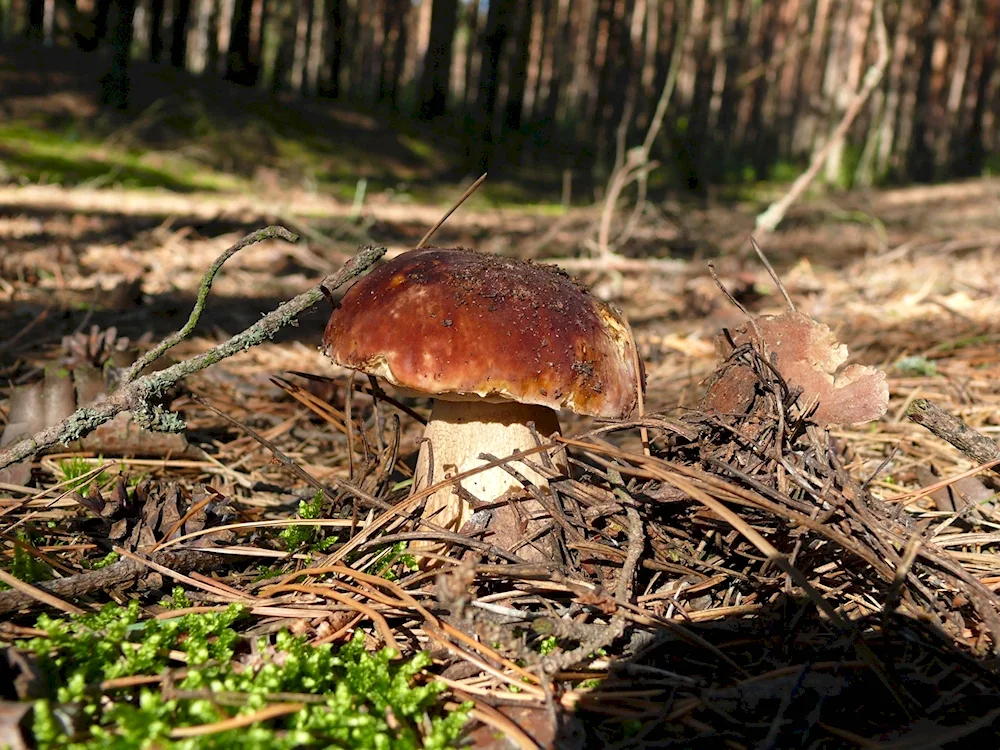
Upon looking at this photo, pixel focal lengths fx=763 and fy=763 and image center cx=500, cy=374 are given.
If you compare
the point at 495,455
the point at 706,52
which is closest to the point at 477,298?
the point at 495,455

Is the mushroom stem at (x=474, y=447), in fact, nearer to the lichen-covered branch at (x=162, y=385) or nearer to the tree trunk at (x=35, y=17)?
the lichen-covered branch at (x=162, y=385)

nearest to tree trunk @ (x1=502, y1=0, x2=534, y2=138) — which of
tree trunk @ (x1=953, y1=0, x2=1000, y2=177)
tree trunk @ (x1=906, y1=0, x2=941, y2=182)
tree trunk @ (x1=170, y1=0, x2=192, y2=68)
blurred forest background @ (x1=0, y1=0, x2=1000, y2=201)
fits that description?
blurred forest background @ (x1=0, y1=0, x2=1000, y2=201)

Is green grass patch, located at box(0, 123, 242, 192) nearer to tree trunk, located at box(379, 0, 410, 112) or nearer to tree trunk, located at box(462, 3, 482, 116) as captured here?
tree trunk, located at box(379, 0, 410, 112)

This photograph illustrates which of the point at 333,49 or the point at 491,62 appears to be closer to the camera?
the point at 491,62

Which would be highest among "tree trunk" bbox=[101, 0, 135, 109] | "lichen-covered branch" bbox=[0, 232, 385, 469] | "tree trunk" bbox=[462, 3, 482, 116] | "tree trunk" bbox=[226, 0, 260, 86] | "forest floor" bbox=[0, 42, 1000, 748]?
"tree trunk" bbox=[462, 3, 482, 116]

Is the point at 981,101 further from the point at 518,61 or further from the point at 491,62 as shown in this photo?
the point at 491,62

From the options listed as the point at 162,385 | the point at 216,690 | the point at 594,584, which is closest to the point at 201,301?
the point at 162,385

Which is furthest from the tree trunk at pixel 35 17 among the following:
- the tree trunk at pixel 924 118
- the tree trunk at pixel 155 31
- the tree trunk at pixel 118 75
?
the tree trunk at pixel 924 118

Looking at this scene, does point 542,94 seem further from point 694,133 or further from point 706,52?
point 694,133
